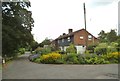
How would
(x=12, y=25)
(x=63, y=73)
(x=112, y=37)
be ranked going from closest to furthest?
(x=63, y=73), (x=12, y=25), (x=112, y=37)

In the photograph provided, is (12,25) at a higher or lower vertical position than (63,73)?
higher

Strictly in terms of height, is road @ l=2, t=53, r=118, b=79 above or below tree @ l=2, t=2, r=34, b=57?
below

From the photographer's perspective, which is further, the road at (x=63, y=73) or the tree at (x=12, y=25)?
the tree at (x=12, y=25)

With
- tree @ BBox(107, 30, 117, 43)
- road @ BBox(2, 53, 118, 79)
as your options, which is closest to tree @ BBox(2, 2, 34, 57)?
road @ BBox(2, 53, 118, 79)

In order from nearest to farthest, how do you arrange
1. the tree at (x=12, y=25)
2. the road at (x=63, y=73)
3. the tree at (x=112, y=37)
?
the road at (x=63, y=73) < the tree at (x=12, y=25) < the tree at (x=112, y=37)

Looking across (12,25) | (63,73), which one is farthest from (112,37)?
(63,73)

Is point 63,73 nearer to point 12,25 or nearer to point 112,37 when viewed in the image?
point 12,25

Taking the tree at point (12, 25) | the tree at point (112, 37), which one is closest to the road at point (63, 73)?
the tree at point (12, 25)

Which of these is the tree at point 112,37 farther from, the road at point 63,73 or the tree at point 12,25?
the road at point 63,73

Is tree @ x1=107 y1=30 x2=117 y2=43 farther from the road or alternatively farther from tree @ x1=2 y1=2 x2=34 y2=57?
the road

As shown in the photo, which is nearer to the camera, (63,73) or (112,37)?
(63,73)

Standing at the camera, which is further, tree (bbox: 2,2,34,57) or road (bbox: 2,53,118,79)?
tree (bbox: 2,2,34,57)

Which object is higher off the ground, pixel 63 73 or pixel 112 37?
pixel 112 37

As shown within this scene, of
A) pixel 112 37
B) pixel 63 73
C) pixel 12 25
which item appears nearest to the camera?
pixel 63 73
